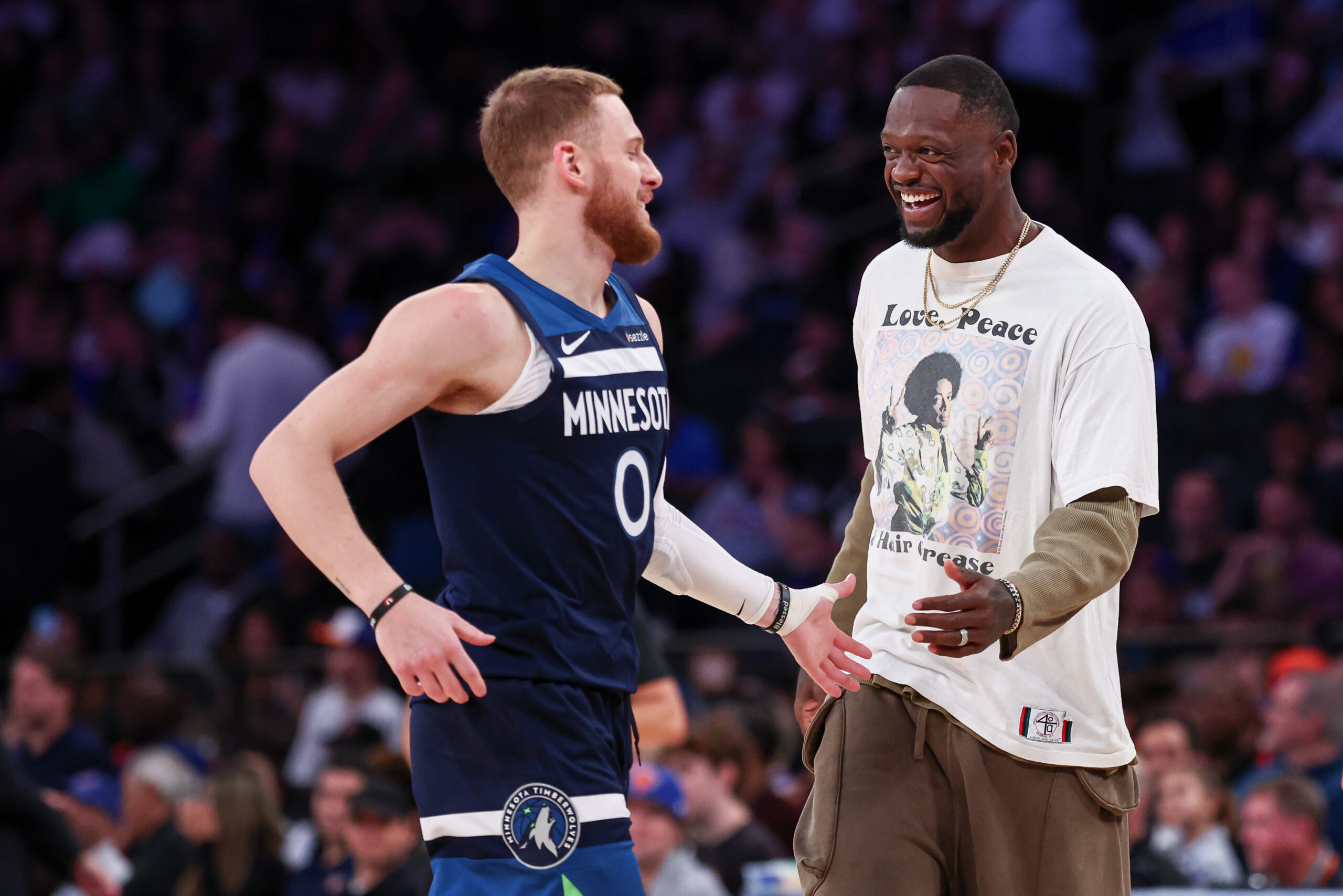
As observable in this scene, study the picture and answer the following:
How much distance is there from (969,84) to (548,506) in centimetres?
130

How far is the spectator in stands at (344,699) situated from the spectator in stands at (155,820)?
0.87 meters

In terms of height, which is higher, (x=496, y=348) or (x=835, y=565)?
(x=496, y=348)

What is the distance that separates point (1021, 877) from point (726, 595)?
84 cm

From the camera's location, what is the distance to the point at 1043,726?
368 cm

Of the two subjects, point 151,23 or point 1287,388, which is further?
point 151,23

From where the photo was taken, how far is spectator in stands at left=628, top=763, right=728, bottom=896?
249 inches

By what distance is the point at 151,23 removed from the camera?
627 inches

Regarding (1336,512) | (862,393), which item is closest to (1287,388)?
(1336,512)

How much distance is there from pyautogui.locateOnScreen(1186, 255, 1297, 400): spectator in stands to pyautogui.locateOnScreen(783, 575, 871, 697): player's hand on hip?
21.9ft

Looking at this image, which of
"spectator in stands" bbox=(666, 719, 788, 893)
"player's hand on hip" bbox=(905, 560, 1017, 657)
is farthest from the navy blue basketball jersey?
"spectator in stands" bbox=(666, 719, 788, 893)

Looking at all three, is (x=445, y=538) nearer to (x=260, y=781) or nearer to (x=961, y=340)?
(x=961, y=340)

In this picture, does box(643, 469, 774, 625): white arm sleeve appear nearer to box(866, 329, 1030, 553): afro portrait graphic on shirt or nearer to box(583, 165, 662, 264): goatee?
box(866, 329, 1030, 553): afro portrait graphic on shirt

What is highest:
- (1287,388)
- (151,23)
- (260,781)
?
(151,23)

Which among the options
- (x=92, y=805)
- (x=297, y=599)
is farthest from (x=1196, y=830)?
(x=297, y=599)
